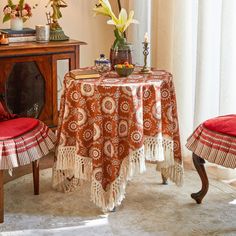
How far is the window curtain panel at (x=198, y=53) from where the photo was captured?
314 centimetres

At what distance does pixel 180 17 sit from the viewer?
11.0 ft

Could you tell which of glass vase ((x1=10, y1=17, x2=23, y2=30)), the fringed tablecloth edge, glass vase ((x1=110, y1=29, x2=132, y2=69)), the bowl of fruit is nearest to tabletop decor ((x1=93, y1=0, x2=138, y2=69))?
glass vase ((x1=110, y1=29, x2=132, y2=69))

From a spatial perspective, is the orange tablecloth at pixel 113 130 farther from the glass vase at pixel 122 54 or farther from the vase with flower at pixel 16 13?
the vase with flower at pixel 16 13

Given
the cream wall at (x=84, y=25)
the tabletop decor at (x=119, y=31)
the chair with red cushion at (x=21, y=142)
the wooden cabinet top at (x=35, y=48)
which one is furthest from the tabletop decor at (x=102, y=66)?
the cream wall at (x=84, y=25)

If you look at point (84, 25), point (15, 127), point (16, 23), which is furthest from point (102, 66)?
point (84, 25)

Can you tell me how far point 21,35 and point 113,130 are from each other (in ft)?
4.07

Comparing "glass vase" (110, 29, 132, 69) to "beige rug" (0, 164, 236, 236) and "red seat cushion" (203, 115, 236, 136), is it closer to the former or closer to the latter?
"red seat cushion" (203, 115, 236, 136)

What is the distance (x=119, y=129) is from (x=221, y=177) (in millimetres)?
973

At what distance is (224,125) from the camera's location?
259cm

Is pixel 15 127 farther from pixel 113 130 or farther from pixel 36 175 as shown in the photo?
pixel 113 130

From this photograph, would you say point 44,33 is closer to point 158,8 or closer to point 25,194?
point 158,8

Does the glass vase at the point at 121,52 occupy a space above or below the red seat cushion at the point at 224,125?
above

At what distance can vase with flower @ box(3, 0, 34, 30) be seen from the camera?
3.44 meters

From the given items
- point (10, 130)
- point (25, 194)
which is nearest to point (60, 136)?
point (10, 130)
